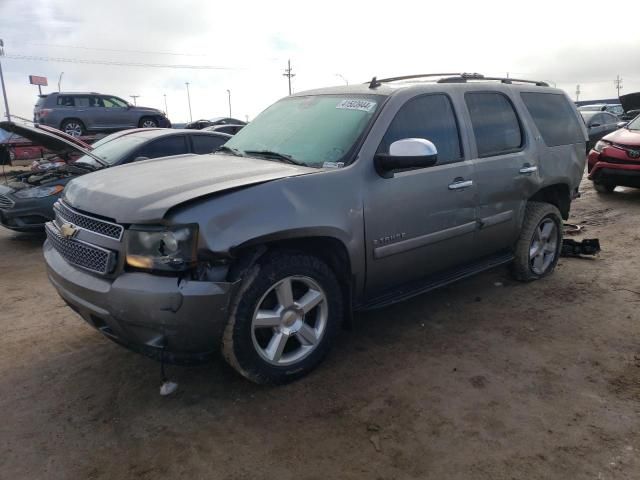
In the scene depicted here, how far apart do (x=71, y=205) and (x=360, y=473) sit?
90.5 inches

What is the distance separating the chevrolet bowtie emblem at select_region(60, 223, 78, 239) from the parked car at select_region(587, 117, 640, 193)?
8.78 m

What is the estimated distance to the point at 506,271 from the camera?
5176 mm

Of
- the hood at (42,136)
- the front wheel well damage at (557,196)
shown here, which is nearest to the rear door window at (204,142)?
the hood at (42,136)

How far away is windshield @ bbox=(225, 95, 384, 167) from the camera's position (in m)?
3.34

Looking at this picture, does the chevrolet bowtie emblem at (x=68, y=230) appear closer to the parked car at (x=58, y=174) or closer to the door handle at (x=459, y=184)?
the door handle at (x=459, y=184)

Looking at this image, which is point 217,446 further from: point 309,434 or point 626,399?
point 626,399

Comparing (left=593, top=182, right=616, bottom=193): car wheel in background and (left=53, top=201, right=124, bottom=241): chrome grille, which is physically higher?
(left=53, top=201, right=124, bottom=241): chrome grille

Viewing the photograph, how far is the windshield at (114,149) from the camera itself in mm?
6521

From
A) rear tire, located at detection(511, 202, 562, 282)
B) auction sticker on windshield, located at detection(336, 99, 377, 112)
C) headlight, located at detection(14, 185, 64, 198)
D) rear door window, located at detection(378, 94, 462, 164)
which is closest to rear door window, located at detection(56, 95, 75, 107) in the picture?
headlight, located at detection(14, 185, 64, 198)

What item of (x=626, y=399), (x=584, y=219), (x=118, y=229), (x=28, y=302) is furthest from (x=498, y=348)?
(x=584, y=219)

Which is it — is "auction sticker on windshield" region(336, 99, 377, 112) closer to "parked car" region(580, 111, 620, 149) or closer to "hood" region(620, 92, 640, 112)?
"hood" region(620, 92, 640, 112)

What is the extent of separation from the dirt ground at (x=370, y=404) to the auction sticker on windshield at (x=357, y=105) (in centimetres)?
167

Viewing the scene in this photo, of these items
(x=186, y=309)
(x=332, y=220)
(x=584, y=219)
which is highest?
(x=332, y=220)

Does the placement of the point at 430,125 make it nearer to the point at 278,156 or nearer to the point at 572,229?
the point at 278,156
